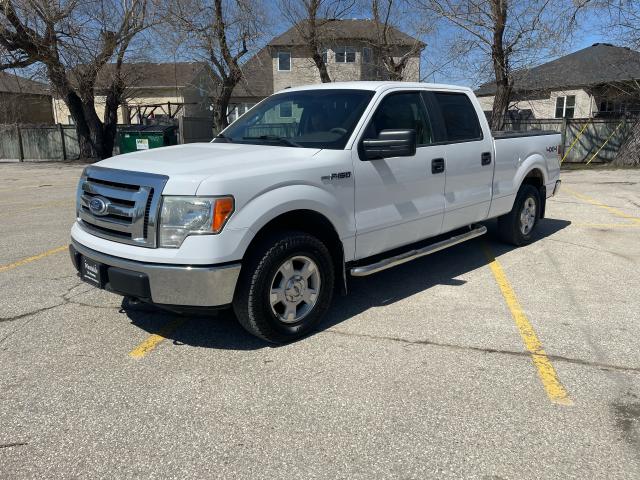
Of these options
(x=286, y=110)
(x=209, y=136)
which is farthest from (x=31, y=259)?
(x=209, y=136)

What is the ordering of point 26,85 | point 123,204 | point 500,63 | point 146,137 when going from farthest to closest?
point 26,85 < point 146,137 < point 500,63 < point 123,204

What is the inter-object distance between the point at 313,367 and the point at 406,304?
152 centimetres

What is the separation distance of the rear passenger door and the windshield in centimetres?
100

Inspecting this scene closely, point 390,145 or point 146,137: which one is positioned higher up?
point 146,137

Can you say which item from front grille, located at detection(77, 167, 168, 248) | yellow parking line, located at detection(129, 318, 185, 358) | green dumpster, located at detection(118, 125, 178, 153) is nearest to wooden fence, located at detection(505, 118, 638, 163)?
green dumpster, located at detection(118, 125, 178, 153)

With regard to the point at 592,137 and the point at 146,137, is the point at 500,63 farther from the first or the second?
the point at 146,137

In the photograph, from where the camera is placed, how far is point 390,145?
13.7 feet

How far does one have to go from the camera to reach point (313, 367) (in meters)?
3.70

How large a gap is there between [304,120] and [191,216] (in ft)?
5.87

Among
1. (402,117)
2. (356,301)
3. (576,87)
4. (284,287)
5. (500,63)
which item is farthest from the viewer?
(576,87)

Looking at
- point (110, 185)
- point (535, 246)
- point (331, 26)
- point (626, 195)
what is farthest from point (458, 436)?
point (331, 26)

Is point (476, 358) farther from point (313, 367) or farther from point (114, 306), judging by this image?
point (114, 306)

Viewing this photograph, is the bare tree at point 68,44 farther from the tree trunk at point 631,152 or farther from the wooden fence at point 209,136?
the tree trunk at point 631,152

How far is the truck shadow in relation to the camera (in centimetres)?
420
